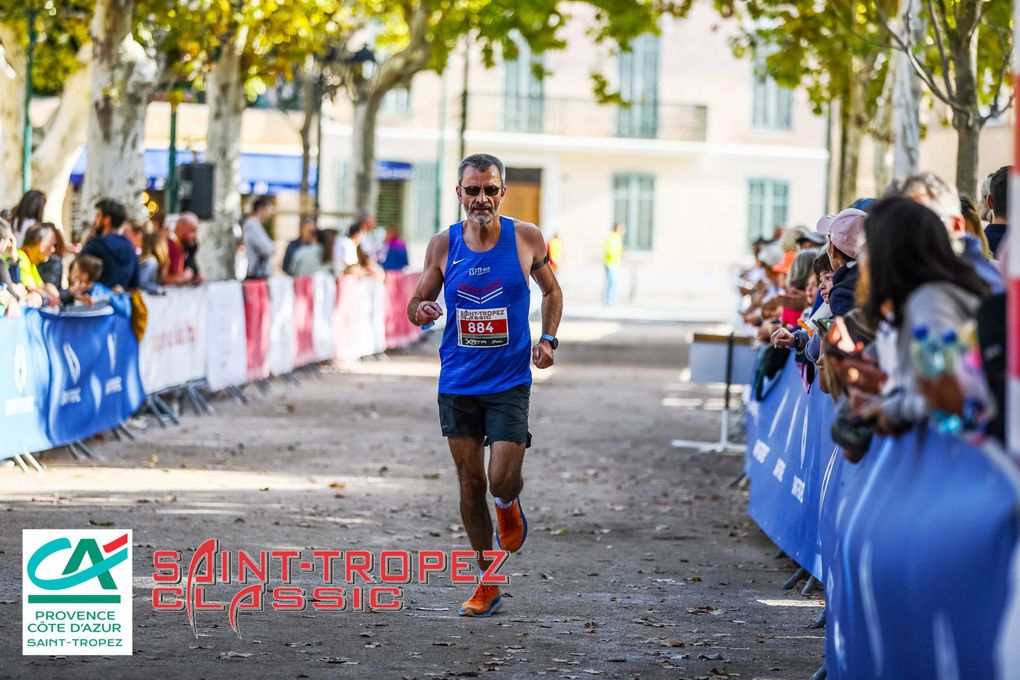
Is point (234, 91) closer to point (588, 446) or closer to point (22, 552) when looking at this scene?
point (588, 446)

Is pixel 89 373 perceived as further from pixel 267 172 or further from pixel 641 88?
pixel 641 88

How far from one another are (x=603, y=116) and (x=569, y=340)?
871 inches

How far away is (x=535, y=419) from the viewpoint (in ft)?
61.2

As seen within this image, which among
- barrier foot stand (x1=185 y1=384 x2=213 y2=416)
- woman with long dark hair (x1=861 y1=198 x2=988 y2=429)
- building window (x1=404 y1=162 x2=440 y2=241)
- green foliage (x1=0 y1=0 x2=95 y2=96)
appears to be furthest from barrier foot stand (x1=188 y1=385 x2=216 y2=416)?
building window (x1=404 y1=162 x2=440 y2=241)

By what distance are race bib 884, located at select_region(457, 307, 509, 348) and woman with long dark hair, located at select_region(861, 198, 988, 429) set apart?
297 centimetres

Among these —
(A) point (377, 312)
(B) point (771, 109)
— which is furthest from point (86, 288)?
(B) point (771, 109)

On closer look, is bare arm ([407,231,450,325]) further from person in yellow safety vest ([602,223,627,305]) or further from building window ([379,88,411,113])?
building window ([379,88,411,113])

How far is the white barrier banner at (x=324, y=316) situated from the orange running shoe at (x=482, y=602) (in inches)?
581

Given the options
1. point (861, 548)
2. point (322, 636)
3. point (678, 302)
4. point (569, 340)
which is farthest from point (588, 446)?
point (678, 302)

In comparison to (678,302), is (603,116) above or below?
above

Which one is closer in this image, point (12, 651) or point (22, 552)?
A: point (12, 651)

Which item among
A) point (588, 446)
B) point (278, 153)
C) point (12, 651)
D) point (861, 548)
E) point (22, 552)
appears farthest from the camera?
point (278, 153)

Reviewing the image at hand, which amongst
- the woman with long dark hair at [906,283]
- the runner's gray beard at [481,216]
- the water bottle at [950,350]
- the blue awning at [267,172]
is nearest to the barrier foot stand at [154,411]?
the runner's gray beard at [481,216]

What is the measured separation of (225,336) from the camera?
1853cm
